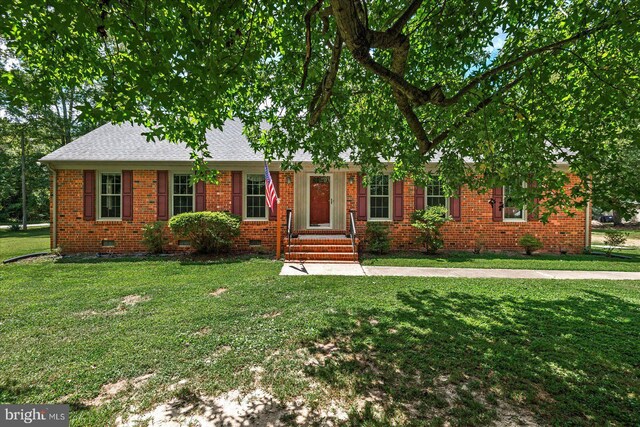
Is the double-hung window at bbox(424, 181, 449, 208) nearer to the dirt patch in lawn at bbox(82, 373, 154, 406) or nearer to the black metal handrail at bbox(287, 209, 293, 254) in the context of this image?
the black metal handrail at bbox(287, 209, 293, 254)

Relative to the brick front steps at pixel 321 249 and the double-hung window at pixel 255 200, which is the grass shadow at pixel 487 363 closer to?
the brick front steps at pixel 321 249

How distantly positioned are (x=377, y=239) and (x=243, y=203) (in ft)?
16.3

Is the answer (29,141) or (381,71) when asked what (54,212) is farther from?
(29,141)

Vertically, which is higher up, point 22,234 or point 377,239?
point 377,239

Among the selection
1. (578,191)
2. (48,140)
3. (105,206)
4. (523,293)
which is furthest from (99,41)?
(48,140)

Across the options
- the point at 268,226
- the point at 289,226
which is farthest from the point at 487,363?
the point at 268,226

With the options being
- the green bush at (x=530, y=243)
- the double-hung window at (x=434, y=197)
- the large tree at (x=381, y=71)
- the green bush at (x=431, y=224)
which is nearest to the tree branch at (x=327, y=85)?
the large tree at (x=381, y=71)

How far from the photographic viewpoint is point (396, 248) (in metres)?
10.0

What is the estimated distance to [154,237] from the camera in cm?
936

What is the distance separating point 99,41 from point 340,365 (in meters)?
5.31

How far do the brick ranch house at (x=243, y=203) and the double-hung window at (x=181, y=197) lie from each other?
36 mm

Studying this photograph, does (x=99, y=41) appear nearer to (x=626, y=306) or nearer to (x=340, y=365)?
(x=340, y=365)

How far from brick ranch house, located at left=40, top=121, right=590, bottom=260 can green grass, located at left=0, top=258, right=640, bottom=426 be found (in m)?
4.04

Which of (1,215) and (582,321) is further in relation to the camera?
(1,215)
